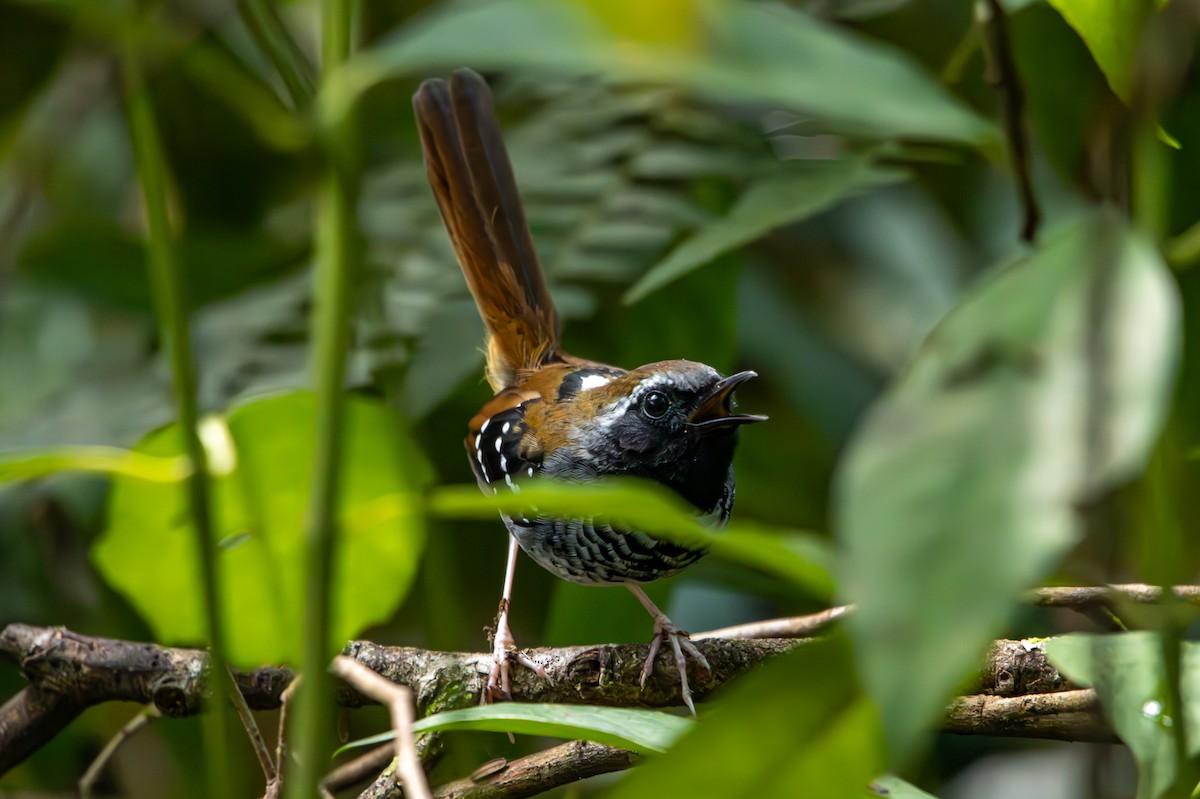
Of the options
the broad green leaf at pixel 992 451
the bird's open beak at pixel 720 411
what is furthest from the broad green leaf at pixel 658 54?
the bird's open beak at pixel 720 411

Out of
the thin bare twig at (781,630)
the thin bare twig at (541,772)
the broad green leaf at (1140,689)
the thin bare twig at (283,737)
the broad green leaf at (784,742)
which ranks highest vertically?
the broad green leaf at (784,742)

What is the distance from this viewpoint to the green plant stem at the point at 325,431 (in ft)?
2.13

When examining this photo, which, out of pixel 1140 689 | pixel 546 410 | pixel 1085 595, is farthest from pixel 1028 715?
pixel 546 410

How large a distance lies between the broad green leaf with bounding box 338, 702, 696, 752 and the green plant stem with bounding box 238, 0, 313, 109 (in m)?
0.53

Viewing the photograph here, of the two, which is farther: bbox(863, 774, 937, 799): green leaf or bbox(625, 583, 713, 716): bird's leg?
bbox(625, 583, 713, 716): bird's leg

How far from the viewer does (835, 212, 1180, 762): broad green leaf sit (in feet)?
1.54

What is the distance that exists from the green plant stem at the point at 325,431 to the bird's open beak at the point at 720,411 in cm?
147

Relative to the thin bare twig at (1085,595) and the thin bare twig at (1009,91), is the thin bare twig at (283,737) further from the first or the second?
the thin bare twig at (1009,91)

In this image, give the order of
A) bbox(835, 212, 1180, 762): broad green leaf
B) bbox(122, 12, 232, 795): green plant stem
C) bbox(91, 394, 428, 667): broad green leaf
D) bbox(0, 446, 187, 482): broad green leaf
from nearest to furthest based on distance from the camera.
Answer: bbox(835, 212, 1180, 762): broad green leaf
bbox(122, 12, 232, 795): green plant stem
bbox(0, 446, 187, 482): broad green leaf
bbox(91, 394, 428, 667): broad green leaf

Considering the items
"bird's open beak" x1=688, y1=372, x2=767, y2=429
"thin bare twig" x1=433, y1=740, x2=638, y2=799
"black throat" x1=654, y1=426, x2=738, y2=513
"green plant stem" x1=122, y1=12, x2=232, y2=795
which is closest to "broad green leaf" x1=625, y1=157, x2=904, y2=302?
"bird's open beak" x1=688, y1=372, x2=767, y2=429

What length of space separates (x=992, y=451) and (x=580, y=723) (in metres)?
0.58

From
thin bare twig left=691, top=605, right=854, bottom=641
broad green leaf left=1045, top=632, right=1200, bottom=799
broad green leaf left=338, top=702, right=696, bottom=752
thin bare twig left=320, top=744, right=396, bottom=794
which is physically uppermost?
broad green leaf left=338, top=702, right=696, bottom=752

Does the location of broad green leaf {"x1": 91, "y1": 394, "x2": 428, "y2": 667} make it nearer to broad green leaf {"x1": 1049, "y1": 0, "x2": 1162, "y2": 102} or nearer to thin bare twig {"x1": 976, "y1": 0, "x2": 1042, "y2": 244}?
broad green leaf {"x1": 1049, "y1": 0, "x2": 1162, "y2": 102}

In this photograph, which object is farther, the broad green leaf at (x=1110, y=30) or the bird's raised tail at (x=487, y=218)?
the bird's raised tail at (x=487, y=218)
